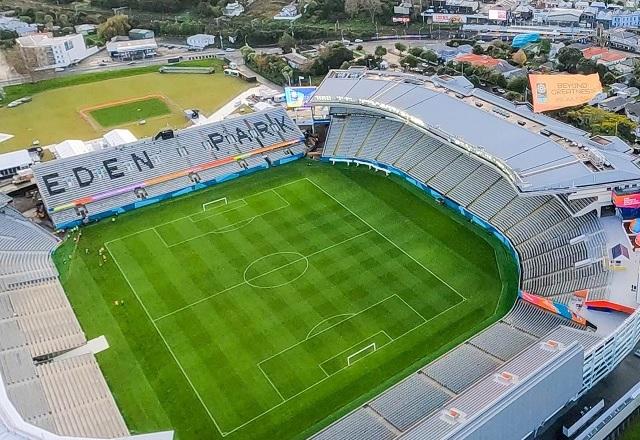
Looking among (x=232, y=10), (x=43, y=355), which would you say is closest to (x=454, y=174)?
(x=43, y=355)

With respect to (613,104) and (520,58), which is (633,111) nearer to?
(613,104)

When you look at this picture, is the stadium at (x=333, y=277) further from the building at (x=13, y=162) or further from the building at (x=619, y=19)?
the building at (x=619, y=19)

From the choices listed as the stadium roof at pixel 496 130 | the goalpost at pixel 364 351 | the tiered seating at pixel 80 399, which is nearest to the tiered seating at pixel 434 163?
the stadium roof at pixel 496 130

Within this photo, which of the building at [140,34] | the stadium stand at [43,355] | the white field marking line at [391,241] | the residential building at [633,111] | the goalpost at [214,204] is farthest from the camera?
the building at [140,34]

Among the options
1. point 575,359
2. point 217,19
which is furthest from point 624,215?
point 217,19

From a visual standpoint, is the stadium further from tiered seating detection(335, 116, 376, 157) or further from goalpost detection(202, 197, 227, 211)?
goalpost detection(202, 197, 227, 211)

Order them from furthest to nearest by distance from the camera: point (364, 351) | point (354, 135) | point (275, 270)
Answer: point (354, 135), point (275, 270), point (364, 351)

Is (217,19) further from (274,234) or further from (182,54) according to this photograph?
(274,234)
